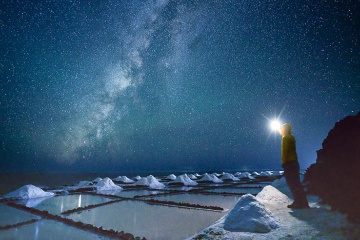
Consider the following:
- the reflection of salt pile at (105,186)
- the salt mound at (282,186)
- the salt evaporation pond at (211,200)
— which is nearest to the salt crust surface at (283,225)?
the salt mound at (282,186)

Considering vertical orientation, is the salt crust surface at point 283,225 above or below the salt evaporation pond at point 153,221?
above

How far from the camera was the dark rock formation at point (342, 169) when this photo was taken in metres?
4.62

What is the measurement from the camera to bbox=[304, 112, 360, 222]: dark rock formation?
15.2 feet

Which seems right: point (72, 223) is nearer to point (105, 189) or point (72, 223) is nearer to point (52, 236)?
point (52, 236)

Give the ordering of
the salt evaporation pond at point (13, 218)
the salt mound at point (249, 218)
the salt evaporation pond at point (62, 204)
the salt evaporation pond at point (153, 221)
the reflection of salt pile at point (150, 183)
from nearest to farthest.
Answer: the salt mound at point (249, 218) < the salt evaporation pond at point (153, 221) < the salt evaporation pond at point (13, 218) < the salt evaporation pond at point (62, 204) < the reflection of salt pile at point (150, 183)

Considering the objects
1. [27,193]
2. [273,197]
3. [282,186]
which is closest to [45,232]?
[273,197]

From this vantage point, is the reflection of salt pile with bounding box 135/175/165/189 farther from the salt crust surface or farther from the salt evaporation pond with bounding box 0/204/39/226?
the salt crust surface

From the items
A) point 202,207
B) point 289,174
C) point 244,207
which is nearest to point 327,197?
point 289,174

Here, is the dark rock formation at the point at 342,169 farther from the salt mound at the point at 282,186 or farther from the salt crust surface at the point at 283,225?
the salt mound at the point at 282,186

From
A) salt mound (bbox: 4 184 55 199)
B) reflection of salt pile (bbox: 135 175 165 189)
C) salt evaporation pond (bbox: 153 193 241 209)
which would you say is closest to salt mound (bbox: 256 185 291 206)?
salt evaporation pond (bbox: 153 193 241 209)

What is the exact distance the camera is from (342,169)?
5035mm

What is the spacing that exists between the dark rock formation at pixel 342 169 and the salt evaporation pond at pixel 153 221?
377 centimetres

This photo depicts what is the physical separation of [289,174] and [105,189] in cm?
1728

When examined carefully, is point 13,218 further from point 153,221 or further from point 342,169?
point 342,169
